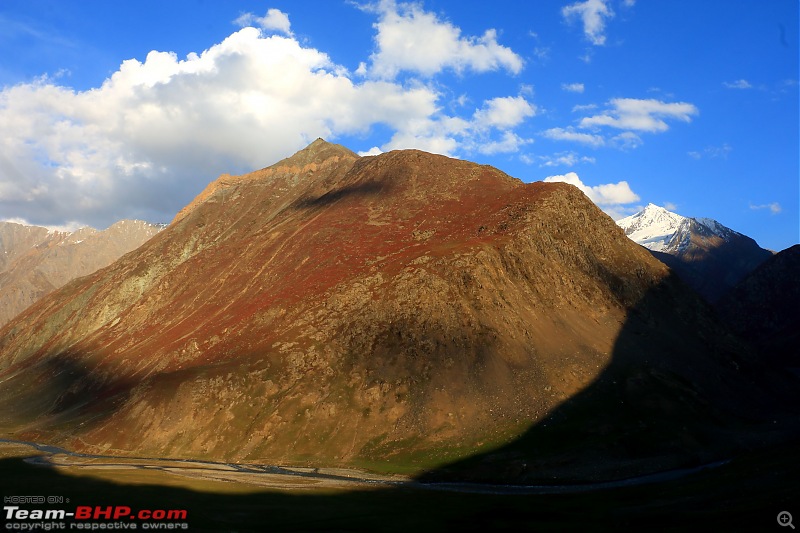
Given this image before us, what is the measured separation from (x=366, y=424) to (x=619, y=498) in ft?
172

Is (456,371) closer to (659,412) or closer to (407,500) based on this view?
(659,412)

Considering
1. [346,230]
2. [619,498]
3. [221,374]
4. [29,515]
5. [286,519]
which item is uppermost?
[346,230]

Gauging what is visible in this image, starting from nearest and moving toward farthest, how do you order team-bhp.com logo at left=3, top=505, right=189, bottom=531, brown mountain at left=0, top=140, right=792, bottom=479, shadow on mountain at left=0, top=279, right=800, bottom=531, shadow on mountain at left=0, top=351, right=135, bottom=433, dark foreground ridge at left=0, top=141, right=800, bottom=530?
team-bhp.com logo at left=3, top=505, right=189, bottom=531 < shadow on mountain at left=0, top=279, right=800, bottom=531 < dark foreground ridge at left=0, top=141, right=800, bottom=530 < brown mountain at left=0, top=140, right=792, bottom=479 < shadow on mountain at left=0, top=351, right=135, bottom=433

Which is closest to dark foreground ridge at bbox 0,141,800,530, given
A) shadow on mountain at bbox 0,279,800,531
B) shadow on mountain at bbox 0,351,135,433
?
shadow on mountain at bbox 0,279,800,531

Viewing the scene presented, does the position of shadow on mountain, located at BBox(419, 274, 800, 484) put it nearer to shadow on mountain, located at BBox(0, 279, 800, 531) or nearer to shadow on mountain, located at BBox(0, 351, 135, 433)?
shadow on mountain, located at BBox(0, 279, 800, 531)

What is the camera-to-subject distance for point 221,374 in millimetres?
124000

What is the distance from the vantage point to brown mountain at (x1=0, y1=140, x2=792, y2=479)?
10081 centimetres

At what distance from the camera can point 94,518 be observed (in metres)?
49.8

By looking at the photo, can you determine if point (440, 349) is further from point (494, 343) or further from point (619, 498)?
point (619, 498)

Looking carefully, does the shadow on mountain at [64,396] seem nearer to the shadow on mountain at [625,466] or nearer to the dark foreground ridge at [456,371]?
the dark foreground ridge at [456,371]

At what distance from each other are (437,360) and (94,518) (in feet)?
246

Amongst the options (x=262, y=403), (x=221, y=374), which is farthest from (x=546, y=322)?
(x=221, y=374)

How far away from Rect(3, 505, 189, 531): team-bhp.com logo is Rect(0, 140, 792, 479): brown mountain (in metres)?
46.7

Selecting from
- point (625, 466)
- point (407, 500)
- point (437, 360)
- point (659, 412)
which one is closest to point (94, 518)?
point (407, 500)
